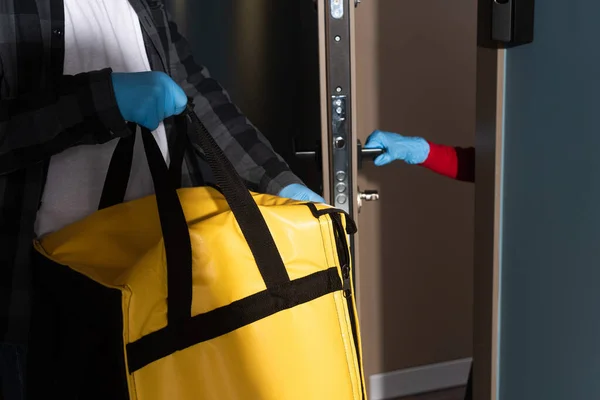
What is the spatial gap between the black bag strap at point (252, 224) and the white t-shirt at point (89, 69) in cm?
29

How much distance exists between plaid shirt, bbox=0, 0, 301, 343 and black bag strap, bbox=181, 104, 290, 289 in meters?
0.16

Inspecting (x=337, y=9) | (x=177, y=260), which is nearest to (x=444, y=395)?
(x=337, y=9)

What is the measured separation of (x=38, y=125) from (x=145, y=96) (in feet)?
0.48

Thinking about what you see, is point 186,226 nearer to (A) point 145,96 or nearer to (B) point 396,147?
(A) point 145,96

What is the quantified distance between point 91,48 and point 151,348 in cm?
55

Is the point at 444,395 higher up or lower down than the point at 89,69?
lower down

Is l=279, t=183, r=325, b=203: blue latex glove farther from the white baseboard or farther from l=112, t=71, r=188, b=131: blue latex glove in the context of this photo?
the white baseboard

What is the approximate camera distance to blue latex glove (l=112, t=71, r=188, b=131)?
2.68 feet

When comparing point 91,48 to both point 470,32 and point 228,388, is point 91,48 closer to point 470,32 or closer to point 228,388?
point 228,388

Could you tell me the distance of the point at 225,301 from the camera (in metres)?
0.73

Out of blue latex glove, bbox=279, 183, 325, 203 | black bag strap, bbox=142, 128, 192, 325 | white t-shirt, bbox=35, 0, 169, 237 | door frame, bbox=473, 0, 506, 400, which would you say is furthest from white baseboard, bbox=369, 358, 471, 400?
black bag strap, bbox=142, 128, 192, 325

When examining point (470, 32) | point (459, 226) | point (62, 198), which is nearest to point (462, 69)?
point (470, 32)

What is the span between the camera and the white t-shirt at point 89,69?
93 centimetres

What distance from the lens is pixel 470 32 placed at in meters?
1.79
